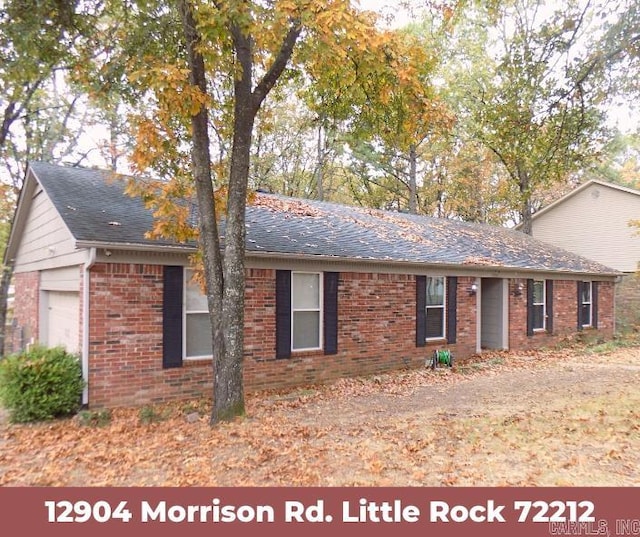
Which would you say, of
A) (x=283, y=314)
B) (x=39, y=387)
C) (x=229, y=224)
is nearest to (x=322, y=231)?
(x=283, y=314)

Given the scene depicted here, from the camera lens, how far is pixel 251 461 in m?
5.15

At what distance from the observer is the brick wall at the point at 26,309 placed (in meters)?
11.1

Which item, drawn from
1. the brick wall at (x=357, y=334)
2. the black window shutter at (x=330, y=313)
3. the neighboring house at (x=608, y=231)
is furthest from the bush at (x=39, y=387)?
the neighboring house at (x=608, y=231)

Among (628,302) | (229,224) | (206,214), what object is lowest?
(628,302)

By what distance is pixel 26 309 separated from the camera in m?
12.2

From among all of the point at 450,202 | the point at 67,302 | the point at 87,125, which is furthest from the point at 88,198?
the point at 450,202

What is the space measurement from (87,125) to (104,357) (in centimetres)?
1472

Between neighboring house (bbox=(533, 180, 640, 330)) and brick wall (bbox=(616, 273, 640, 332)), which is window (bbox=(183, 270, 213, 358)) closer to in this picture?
neighboring house (bbox=(533, 180, 640, 330))

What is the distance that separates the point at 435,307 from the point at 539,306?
16.0 feet

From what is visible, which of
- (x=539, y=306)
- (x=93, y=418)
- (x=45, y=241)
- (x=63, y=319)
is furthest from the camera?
(x=539, y=306)

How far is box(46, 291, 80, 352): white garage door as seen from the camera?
865cm

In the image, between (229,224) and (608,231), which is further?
(608,231)

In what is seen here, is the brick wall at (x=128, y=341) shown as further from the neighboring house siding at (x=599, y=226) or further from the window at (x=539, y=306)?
the neighboring house siding at (x=599, y=226)

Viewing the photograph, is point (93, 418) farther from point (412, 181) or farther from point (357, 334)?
point (412, 181)
